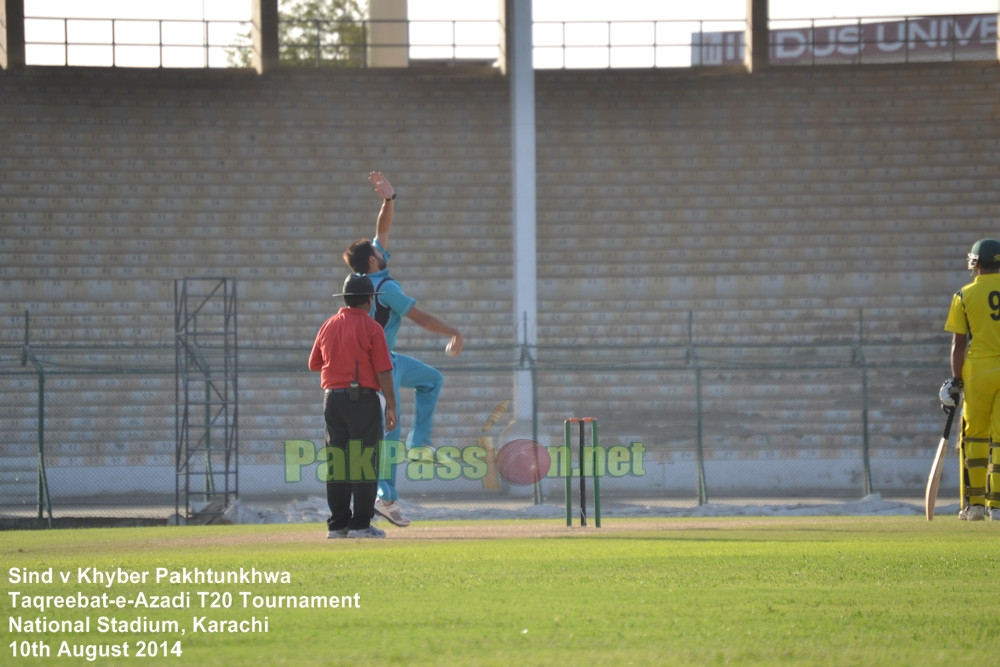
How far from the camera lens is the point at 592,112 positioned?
23391mm

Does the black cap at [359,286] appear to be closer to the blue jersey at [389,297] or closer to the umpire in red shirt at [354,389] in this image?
the umpire in red shirt at [354,389]

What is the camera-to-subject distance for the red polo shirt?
7.64m

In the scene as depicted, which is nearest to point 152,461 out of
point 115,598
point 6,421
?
point 6,421

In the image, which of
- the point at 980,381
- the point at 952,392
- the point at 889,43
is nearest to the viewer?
the point at 980,381

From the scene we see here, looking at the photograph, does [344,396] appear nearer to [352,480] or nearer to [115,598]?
[352,480]

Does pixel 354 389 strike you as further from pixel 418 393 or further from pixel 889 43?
pixel 889 43

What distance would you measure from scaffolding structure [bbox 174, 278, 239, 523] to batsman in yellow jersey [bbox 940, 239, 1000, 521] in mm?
7798

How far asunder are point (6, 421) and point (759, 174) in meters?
13.0

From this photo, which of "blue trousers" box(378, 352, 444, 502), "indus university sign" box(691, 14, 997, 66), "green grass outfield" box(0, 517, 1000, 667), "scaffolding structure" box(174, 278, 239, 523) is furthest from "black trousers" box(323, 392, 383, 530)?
"indus university sign" box(691, 14, 997, 66)

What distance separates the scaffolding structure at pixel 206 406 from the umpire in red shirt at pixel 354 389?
6.21 metres

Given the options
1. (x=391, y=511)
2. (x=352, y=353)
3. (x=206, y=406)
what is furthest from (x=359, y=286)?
(x=206, y=406)

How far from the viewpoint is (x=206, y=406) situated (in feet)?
48.7

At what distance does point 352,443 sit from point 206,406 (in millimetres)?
7708

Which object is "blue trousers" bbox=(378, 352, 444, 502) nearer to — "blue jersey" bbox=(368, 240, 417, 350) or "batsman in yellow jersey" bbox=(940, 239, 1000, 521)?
"blue jersey" bbox=(368, 240, 417, 350)
